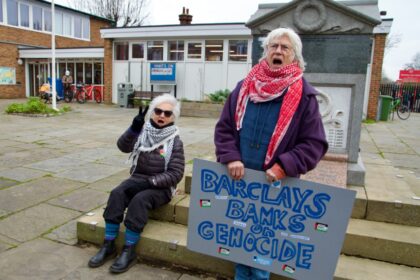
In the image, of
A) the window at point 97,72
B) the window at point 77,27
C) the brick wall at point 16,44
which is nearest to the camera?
the window at point 97,72

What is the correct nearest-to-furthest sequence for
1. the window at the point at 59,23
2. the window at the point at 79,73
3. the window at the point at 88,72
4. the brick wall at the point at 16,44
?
the window at the point at 88,72 < the window at the point at 79,73 < the brick wall at the point at 16,44 < the window at the point at 59,23

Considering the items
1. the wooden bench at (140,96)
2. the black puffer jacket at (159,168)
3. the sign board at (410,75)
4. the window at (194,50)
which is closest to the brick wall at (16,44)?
the wooden bench at (140,96)

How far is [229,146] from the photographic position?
2324 mm

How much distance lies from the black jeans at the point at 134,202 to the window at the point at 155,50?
1557 cm

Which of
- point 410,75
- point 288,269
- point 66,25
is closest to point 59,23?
point 66,25

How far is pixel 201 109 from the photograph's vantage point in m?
14.6

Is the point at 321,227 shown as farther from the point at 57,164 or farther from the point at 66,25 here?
the point at 66,25

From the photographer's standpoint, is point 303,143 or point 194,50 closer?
point 303,143

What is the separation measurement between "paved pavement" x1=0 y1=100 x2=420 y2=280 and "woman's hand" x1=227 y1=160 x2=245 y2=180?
1.06 m

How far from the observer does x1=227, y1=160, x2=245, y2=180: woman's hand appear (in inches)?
89.0

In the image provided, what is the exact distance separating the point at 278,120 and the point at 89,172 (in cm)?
404

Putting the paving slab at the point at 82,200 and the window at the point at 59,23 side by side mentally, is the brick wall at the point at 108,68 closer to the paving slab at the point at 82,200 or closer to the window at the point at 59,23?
the window at the point at 59,23

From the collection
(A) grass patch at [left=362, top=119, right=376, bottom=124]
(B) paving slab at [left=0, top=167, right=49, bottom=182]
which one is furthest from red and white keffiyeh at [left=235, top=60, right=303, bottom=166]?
(A) grass patch at [left=362, top=119, right=376, bottom=124]

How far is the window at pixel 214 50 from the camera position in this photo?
16750 millimetres
